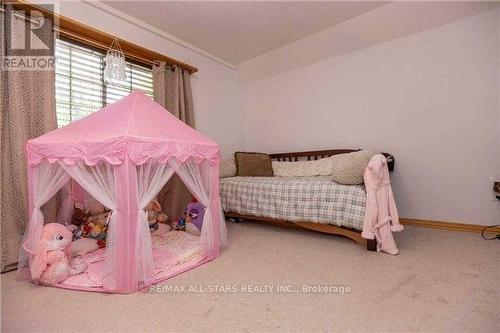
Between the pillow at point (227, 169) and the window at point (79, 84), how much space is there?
1.48 meters

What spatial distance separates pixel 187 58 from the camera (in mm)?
3572

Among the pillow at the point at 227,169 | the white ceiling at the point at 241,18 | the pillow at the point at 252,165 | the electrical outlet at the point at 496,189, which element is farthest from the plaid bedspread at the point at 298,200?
the white ceiling at the point at 241,18

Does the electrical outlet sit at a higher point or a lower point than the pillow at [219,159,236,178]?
lower

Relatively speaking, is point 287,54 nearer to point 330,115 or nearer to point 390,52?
point 330,115

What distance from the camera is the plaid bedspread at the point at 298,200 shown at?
230 centimetres

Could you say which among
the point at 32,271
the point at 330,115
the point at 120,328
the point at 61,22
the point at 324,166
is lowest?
the point at 120,328

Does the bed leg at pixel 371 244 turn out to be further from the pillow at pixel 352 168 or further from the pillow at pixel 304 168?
the pillow at pixel 304 168

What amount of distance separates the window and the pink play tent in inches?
30.2

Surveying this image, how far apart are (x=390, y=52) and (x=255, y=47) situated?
66.8 inches

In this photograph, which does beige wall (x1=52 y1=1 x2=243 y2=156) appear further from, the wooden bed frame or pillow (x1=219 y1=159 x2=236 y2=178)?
the wooden bed frame

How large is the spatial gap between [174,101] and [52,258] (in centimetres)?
212

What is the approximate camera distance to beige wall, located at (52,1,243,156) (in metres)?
2.63

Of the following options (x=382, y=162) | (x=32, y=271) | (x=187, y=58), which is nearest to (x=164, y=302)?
(x=32, y=271)

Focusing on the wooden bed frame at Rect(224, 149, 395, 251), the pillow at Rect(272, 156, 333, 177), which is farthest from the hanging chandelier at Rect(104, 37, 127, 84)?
the pillow at Rect(272, 156, 333, 177)
